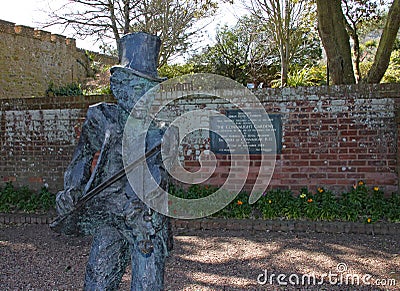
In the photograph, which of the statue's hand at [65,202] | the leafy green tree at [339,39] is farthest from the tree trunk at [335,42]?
the statue's hand at [65,202]

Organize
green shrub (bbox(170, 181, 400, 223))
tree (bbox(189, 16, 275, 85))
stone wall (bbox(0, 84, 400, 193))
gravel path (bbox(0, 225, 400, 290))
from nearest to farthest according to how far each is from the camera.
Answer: gravel path (bbox(0, 225, 400, 290))
green shrub (bbox(170, 181, 400, 223))
stone wall (bbox(0, 84, 400, 193))
tree (bbox(189, 16, 275, 85))

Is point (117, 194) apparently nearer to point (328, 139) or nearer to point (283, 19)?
point (328, 139)

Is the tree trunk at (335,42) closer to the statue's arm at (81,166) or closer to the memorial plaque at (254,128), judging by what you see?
the memorial plaque at (254,128)

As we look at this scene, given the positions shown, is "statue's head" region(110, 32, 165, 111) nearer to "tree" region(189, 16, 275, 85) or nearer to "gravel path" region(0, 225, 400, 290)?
"gravel path" region(0, 225, 400, 290)

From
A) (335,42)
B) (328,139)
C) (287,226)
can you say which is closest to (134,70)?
(287,226)

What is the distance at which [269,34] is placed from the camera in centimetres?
Answer: 1390

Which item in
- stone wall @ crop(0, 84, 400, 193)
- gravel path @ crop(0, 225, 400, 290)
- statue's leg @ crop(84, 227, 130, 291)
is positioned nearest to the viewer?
statue's leg @ crop(84, 227, 130, 291)

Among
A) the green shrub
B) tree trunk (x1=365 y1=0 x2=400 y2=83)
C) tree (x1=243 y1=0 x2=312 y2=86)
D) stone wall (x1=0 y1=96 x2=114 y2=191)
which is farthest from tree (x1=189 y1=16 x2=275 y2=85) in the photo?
the green shrub

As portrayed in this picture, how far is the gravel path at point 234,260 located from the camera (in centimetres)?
434

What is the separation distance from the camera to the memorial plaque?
266 inches

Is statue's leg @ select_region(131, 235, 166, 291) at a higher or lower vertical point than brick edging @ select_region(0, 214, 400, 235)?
higher

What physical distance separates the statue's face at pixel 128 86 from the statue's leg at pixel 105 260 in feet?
2.27

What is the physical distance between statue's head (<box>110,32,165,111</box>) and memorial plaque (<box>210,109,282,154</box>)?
15.0 ft

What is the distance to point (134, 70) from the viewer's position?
7.31 feet
